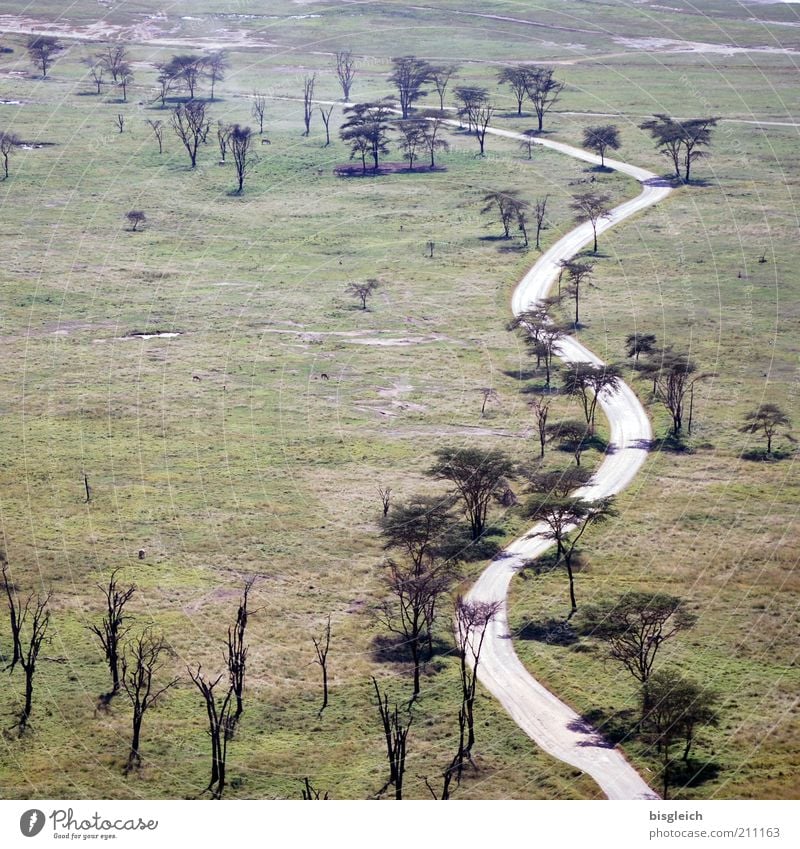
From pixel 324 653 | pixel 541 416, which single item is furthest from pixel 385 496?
pixel 324 653

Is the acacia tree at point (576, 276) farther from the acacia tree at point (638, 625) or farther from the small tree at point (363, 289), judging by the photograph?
the acacia tree at point (638, 625)

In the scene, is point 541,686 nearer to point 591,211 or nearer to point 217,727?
point 217,727

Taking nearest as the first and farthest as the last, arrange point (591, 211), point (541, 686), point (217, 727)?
point (217, 727)
point (541, 686)
point (591, 211)

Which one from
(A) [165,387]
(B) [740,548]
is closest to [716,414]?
(B) [740,548]

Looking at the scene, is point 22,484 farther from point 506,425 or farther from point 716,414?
point 716,414

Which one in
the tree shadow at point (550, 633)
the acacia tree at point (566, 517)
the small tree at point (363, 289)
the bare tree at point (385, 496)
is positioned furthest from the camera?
the small tree at point (363, 289)

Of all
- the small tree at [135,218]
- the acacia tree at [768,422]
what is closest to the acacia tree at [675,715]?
the acacia tree at [768,422]
